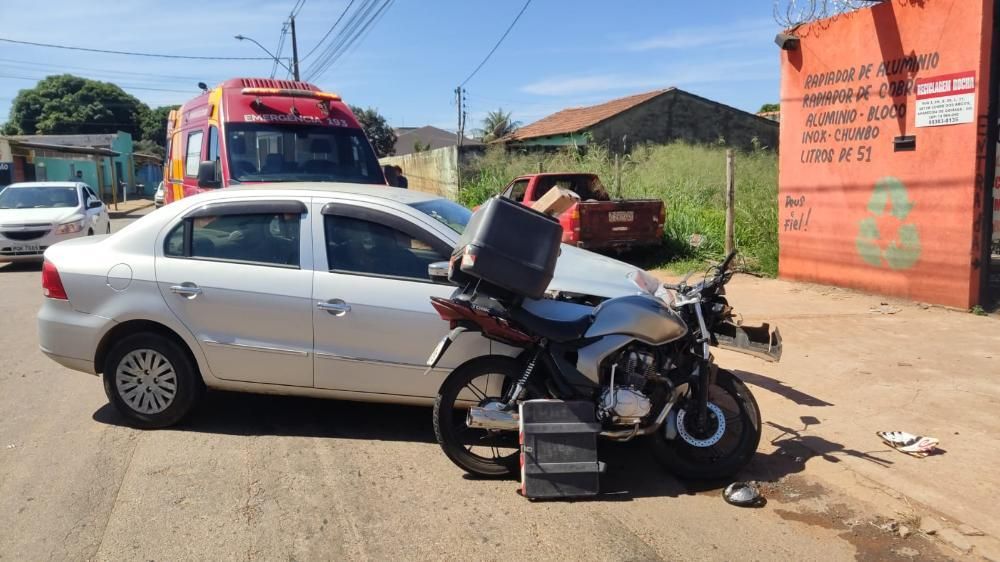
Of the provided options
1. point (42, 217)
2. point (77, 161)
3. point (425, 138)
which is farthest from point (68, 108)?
point (42, 217)

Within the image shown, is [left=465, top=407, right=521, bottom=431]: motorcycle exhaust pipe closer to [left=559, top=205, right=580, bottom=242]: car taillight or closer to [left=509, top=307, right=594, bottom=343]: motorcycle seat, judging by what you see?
[left=509, top=307, right=594, bottom=343]: motorcycle seat

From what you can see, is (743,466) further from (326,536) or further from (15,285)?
(15,285)

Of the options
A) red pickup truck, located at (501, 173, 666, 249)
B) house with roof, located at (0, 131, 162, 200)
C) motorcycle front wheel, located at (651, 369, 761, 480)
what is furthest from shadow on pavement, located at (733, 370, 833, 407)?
house with roof, located at (0, 131, 162, 200)

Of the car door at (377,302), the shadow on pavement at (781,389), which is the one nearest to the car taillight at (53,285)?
the car door at (377,302)

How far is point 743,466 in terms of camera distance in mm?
4668

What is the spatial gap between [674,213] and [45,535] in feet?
42.3

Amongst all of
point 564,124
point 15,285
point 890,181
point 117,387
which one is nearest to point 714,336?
point 117,387

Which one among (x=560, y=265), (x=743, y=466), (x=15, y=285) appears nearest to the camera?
(x=743, y=466)

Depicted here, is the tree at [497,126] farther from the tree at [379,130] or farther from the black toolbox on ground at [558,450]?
the black toolbox on ground at [558,450]

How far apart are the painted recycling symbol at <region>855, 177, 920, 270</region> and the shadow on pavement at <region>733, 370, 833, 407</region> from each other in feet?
12.2

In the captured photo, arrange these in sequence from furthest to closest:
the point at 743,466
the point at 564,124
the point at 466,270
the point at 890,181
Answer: the point at 564,124 < the point at 890,181 < the point at 743,466 < the point at 466,270

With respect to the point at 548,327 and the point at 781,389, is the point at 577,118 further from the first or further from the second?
the point at 548,327

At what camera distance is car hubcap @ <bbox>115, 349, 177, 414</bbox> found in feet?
17.7

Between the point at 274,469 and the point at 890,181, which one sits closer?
the point at 274,469
